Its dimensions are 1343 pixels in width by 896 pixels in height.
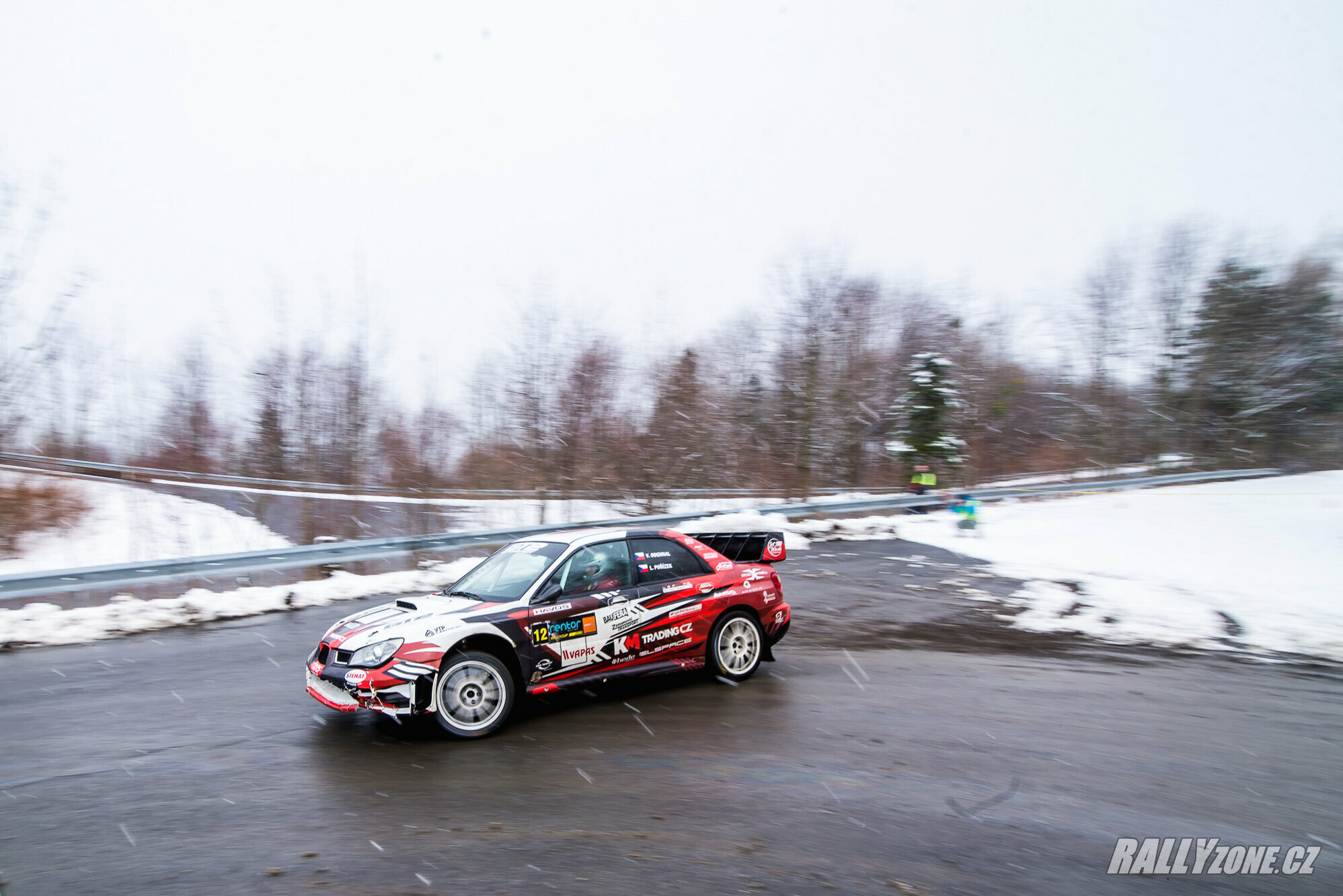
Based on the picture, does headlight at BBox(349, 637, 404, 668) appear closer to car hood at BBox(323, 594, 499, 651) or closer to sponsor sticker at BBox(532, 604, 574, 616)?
car hood at BBox(323, 594, 499, 651)

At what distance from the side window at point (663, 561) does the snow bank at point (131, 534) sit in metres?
11.3

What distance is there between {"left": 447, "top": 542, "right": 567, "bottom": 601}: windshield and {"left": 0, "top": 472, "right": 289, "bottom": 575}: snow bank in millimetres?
10366

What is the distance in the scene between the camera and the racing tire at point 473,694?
19.2 feet

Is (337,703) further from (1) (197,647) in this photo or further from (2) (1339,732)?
(2) (1339,732)

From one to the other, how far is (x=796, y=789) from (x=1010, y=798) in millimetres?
1300

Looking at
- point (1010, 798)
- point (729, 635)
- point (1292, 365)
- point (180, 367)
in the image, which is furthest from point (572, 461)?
point (1292, 365)

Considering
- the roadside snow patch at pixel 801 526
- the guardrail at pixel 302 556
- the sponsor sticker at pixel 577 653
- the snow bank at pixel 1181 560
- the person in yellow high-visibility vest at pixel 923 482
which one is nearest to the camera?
the sponsor sticker at pixel 577 653

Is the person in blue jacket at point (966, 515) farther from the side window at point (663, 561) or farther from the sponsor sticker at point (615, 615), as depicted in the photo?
the sponsor sticker at point (615, 615)

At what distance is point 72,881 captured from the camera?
374cm

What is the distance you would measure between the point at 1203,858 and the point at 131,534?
1751 cm

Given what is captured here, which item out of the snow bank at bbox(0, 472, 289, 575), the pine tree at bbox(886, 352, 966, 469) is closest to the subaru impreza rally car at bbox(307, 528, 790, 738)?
the snow bank at bbox(0, 472, 289, 575)

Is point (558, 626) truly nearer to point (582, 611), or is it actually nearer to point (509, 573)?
point (582, 611)

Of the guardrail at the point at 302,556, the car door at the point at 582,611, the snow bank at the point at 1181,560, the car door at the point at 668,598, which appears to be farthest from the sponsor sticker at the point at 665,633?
the snow bank at the point at 1181,560

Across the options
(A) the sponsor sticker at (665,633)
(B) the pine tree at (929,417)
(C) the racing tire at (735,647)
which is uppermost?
(B) the pine tree at (929,417)
